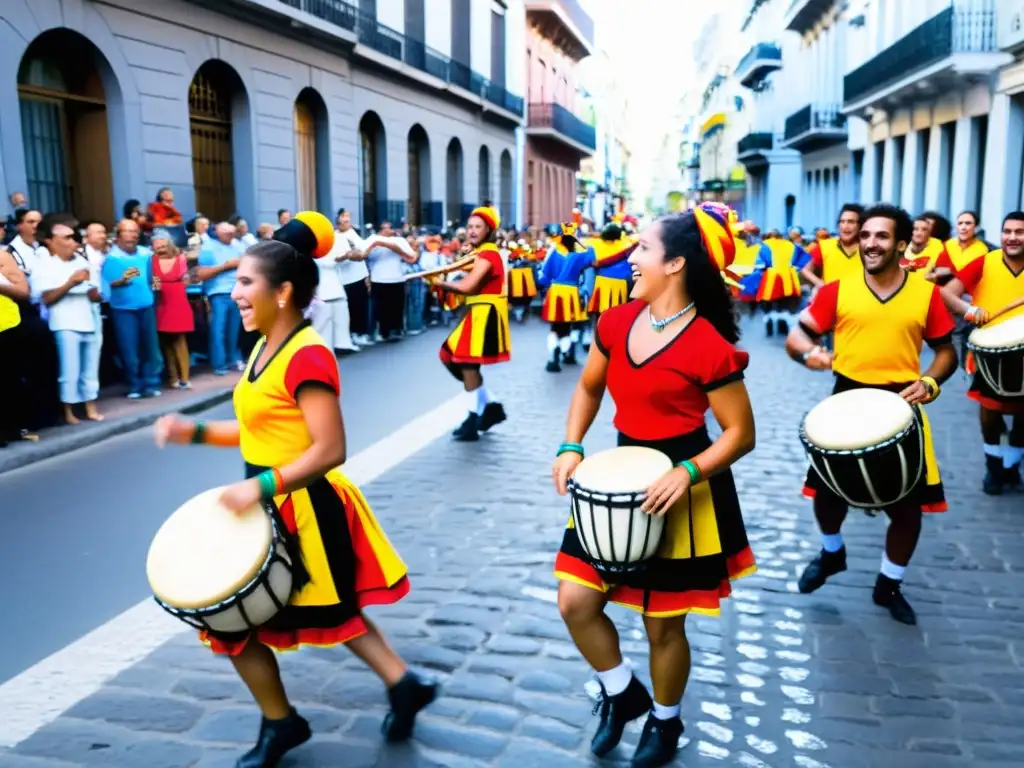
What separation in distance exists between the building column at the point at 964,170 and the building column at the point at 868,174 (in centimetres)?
741

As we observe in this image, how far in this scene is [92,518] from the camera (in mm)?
6230

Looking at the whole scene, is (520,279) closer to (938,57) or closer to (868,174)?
(938,57)

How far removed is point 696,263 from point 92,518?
440 centimetres

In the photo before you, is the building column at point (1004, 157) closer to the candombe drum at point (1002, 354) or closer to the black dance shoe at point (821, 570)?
the candombe drum at point (1002, 354)

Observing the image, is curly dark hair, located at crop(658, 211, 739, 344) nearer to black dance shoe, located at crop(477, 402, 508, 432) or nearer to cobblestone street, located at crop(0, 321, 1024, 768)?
cobblestone street, located at crop(0, 321, 1024, 768)

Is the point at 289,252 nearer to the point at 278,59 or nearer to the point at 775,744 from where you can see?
the point at 775,744

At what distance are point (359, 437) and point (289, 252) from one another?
5386 mm

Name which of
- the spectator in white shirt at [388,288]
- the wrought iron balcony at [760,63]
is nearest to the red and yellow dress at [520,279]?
the spectator in white shirt at [388,288]

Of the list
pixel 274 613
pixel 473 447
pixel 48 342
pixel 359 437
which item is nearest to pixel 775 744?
pixel 274 613

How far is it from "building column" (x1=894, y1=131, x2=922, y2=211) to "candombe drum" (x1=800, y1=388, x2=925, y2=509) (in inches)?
852

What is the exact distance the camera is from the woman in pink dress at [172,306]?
34.0ft

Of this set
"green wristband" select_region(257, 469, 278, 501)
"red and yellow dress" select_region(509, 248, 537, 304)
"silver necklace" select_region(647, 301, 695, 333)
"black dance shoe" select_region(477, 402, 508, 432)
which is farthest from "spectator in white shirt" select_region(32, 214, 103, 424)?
"red and yellow dress" select_region(509, 248, 537, 304)

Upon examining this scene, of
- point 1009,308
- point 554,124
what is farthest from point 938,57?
point 554,124

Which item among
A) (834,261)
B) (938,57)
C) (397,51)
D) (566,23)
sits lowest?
(834,261)
